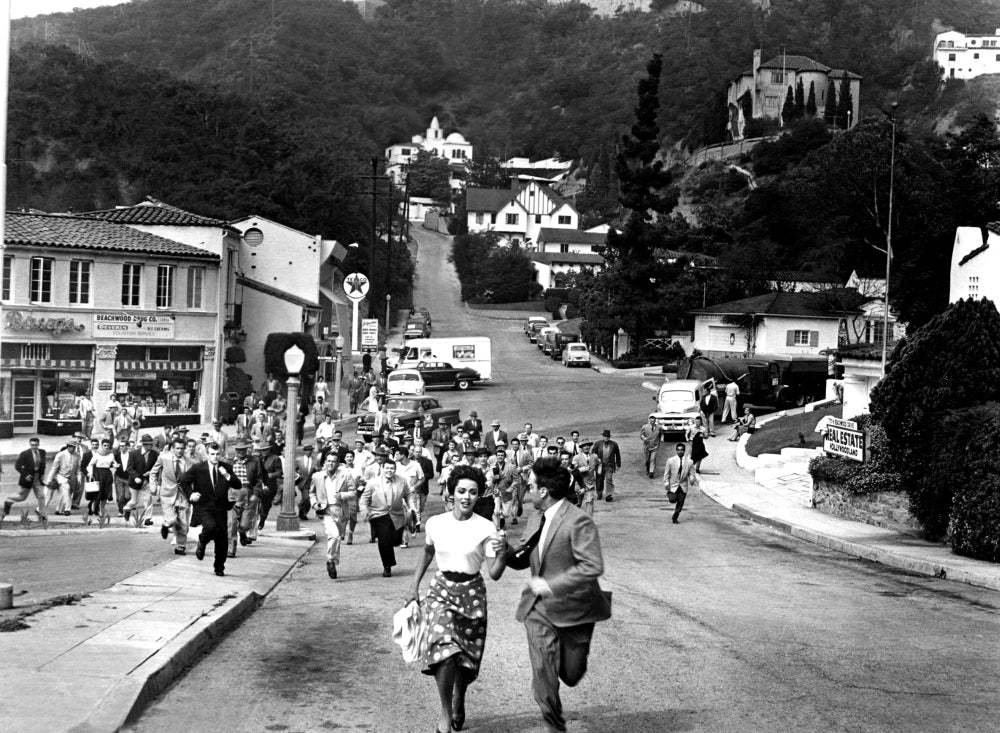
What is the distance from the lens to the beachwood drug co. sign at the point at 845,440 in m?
27.5

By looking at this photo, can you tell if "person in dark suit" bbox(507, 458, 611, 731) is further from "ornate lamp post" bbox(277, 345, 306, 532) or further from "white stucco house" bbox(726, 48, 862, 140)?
"white stucco house" bbox(726, 48, 862, 140)

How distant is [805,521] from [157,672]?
18.9m

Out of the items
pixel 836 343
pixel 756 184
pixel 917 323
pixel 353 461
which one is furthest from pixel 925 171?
pixel 353 461

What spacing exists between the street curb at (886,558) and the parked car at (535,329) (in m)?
60.3

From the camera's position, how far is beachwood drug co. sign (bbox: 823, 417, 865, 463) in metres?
27.5

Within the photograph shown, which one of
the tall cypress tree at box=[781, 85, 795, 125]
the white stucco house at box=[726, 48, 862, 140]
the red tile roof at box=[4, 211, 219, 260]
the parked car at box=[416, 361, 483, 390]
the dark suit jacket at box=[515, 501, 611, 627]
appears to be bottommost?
the dark suit jacket at box=[515, 501, 611, 627]

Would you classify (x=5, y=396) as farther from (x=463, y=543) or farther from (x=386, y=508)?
(x=463, y=543)

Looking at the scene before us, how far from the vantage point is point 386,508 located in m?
18.0

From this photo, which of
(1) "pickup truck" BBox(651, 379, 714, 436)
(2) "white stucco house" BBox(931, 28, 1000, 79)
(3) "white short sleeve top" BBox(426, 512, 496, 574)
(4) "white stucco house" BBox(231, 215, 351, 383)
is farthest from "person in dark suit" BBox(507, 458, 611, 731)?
(2) "white stucco house" BBox(931, 28, 1000, 79)

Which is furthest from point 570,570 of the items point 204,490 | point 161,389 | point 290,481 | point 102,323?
point 161,389

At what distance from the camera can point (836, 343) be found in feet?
233

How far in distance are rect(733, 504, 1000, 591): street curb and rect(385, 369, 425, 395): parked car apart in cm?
2685

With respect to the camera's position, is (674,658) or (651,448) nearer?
(674,658)

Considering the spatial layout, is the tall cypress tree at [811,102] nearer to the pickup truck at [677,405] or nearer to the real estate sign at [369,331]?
the real estate sign at [369,331]
